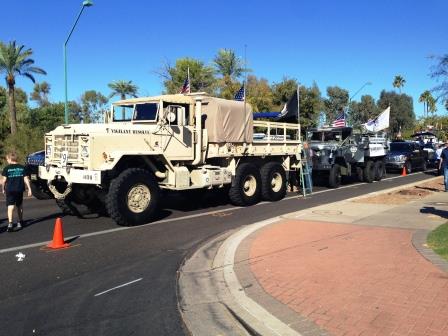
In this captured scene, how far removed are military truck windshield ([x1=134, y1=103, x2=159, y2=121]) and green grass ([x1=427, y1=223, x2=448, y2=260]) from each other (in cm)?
643

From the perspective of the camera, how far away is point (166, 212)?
12.3m

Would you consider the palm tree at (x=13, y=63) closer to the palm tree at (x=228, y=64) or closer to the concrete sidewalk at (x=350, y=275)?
the palm tree at (x=228, y=64)

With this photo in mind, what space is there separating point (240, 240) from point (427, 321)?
4339mm

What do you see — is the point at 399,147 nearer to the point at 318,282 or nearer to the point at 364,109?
the point at 318,282

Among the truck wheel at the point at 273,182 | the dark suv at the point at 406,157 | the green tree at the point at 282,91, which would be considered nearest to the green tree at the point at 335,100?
the green tree at the point at 282,91

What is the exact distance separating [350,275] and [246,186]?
7.83 m

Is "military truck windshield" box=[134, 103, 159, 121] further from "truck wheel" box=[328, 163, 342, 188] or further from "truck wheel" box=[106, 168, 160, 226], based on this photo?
"truck wheel" box=[328, 163, 342, 188]

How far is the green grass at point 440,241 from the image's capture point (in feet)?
23.1

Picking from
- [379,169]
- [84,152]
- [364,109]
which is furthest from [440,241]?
[364,109]

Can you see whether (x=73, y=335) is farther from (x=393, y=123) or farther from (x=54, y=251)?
(x=393, y=123)

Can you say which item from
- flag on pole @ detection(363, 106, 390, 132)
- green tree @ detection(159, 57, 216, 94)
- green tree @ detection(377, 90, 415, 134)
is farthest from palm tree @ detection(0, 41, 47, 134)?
green tree @ detection(377, 90, 415, 134)

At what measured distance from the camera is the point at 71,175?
1009 cm

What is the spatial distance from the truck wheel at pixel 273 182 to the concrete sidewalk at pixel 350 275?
387 centimetres

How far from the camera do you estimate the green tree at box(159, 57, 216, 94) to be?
131 ft
